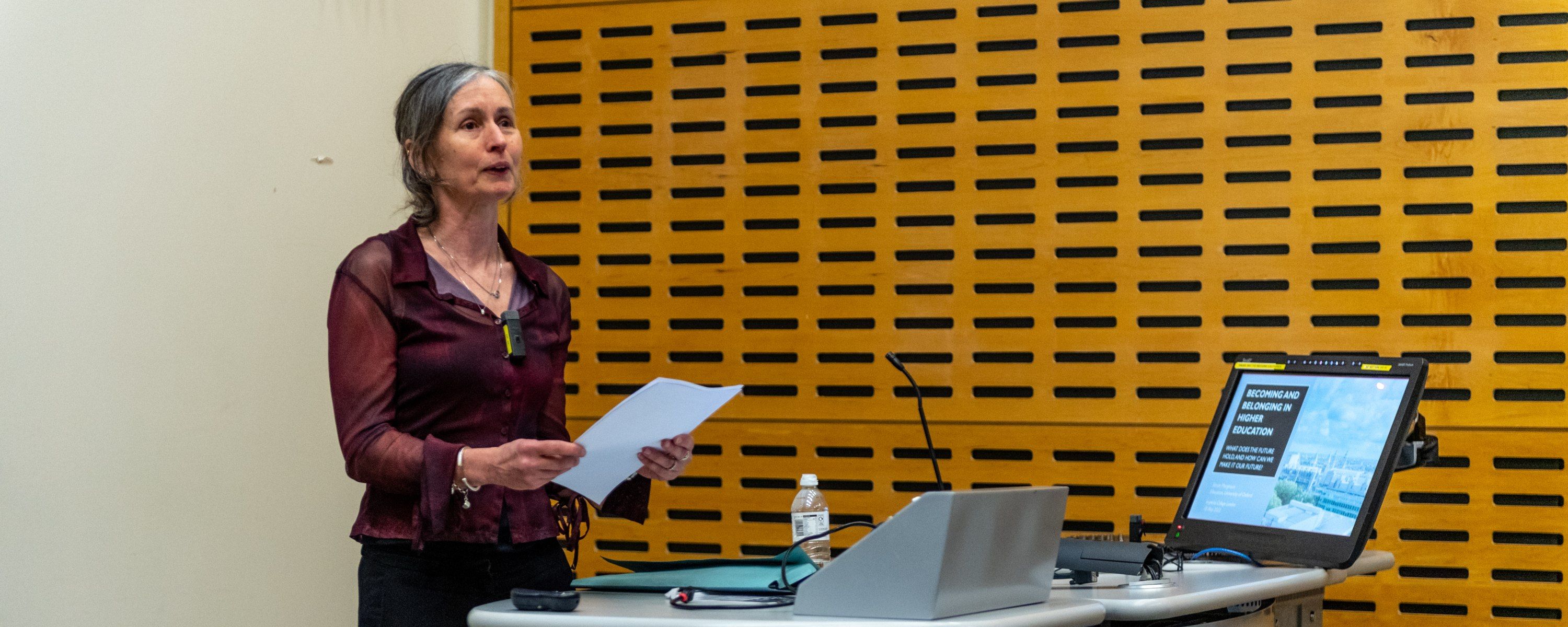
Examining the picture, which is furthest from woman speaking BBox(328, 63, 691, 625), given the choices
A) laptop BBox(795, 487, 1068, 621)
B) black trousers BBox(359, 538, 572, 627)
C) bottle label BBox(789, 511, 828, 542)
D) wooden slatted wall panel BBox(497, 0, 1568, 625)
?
wooden slatted wall panel BBox(497, 0, 1568, 625)

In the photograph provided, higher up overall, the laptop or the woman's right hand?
the woman's right hand

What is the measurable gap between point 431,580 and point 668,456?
0.37 m

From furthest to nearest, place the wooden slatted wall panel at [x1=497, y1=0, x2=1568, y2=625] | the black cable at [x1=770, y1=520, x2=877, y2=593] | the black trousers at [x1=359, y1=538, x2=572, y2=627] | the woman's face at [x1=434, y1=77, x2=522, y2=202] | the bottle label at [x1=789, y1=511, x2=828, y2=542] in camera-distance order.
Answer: the wooden slatted wall panel at [x1=497, y1=0, x2=1568, y2=625] → the bottle label at [x1=789, y1=511, x2=828, y2=542] → the woman's face at [x1=434, y1=77, x2=522, y2=202] → the black trousers at [x1=359, y1=538, x2=572, y2=627] → the black cable at [x1=770, y1=520, x2=877, y2=593]

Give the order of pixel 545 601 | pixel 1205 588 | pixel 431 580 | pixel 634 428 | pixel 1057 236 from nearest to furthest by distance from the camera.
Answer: pixel 545 601 < pixel 634 428 < pixel 431 580 < pixel 1205 588 < pixel 1057 236

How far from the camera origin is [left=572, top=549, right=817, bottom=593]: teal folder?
1823mm

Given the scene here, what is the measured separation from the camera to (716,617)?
5.36ft

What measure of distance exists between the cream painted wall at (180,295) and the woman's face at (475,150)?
28.8 inches

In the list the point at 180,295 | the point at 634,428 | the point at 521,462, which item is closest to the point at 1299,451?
the point at 634,428

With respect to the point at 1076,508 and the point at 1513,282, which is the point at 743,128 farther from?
the point at 1513,282

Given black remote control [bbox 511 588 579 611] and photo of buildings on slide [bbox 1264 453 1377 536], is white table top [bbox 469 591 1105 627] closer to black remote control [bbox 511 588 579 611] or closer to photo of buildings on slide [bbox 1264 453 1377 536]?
black remote control [bbox 511 588 579 611]

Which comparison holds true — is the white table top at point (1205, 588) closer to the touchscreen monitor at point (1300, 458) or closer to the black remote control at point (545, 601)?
the touchscreen monitor at point (1300, 458)

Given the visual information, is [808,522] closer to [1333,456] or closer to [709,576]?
[709,576]

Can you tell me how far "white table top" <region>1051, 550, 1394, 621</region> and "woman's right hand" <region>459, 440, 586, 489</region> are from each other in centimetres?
71

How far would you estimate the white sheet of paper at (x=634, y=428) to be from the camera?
175 centimetres
